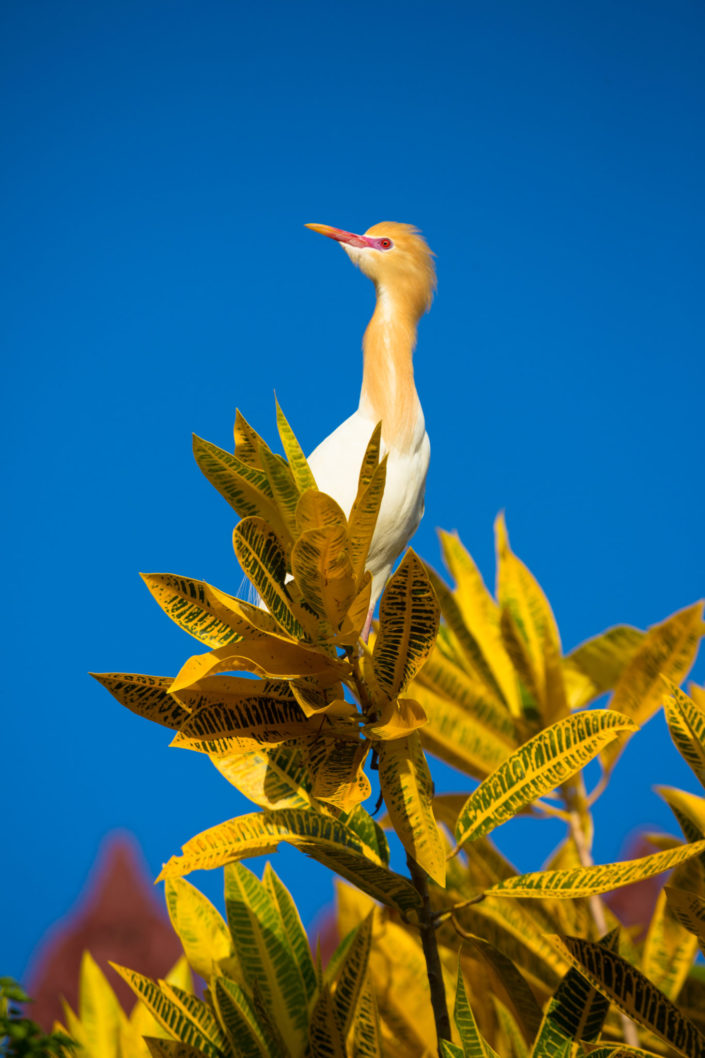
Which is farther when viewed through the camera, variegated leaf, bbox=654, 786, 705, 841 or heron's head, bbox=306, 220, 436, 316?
heron's head, bbox=306, 220, 436, 316

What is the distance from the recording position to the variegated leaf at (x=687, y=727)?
710mm

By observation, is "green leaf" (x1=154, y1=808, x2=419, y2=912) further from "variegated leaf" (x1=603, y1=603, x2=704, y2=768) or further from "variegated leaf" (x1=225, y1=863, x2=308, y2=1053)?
"variegated leaf" (x1=603, y1=603, x2=704, y2=768)

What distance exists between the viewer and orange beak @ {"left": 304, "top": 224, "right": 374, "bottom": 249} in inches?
71.9

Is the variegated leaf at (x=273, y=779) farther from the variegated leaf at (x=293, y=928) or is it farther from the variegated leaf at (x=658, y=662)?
the variegated leaf at (x=658, y=662)

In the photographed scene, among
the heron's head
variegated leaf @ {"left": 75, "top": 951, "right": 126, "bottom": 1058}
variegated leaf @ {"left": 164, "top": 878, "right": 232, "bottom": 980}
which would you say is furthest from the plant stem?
the heron's head

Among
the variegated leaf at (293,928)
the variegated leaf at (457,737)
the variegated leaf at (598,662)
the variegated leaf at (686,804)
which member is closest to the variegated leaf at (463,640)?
the variegated leaf at (598,662)

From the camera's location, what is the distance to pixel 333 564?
53 cm

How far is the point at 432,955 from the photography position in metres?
0.59

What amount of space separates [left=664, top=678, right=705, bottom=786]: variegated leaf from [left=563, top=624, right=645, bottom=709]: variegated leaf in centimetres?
49

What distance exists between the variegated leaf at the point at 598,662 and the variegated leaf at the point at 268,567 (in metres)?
0.74

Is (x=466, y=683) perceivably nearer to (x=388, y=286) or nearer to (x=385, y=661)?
(x=385, y=661)

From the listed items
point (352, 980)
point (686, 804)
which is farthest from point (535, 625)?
point (352, 980)

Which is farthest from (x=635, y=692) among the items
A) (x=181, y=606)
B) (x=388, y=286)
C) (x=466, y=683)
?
(x=388, y=286)

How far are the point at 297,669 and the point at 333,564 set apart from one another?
8cm
